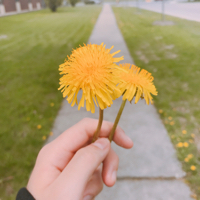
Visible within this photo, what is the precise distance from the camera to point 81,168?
1.10 metres

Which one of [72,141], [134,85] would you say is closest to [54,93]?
[72,141]

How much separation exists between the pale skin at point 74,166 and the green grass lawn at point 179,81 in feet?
5.17

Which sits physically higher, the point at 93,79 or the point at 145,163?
the point at 93,79

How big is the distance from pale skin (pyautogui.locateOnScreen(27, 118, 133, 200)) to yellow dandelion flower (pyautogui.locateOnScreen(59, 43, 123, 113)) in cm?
47

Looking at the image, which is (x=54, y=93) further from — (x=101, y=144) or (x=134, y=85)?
(x=134, y=85)

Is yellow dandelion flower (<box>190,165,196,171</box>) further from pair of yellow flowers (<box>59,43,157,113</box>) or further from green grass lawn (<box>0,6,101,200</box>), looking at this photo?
green grass lawn (<box>0,6,101,200</box>)

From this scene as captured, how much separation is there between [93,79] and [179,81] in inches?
164

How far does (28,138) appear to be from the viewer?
3.09 m

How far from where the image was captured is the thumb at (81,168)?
104 cm

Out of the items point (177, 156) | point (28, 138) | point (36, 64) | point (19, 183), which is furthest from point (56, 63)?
→ point (177, 156)

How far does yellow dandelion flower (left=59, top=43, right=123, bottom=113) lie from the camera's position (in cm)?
83

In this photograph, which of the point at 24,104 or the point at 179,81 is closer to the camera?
the point at 24,104

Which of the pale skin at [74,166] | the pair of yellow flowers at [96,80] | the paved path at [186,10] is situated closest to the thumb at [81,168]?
the pale skin at [74,166]

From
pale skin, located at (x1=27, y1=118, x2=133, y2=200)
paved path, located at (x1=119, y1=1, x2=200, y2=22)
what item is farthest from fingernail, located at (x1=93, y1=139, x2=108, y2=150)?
paved path, located at (x1=119, y1=1, x2=200, y2=22)
